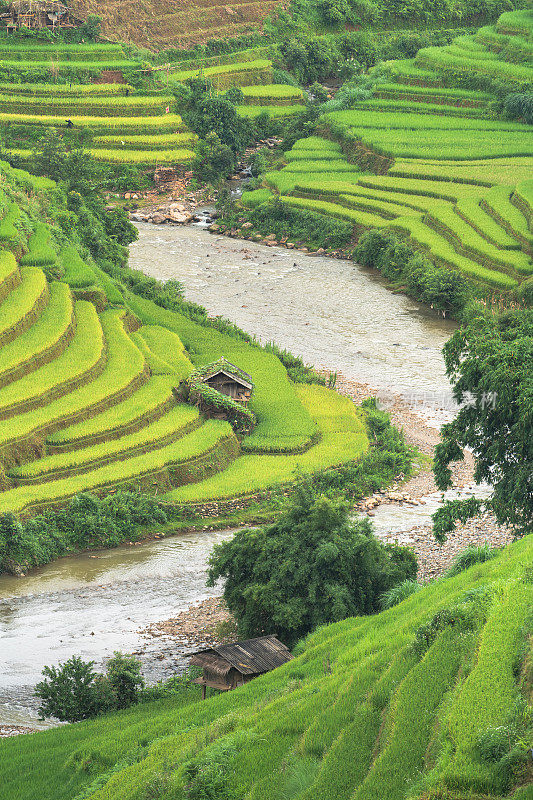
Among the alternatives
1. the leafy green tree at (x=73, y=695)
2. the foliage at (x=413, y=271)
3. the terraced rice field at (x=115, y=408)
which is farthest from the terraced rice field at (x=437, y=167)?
the leafy green tree at (x=73, y=695)

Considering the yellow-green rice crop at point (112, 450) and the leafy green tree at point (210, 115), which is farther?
the leafy green tree at point (210, 115)

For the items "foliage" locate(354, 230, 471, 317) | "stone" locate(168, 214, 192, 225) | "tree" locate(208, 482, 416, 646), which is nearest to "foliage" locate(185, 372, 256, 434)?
"tree" locate(208, 482, 416, 646)

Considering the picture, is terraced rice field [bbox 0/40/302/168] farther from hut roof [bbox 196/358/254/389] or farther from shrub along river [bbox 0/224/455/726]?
hut roof [bbox 196/358/254/389]

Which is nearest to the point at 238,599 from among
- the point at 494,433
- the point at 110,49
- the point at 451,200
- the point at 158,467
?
the point at 494,433

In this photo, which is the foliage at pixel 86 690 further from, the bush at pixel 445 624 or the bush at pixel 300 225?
the bush at pixel 300 225

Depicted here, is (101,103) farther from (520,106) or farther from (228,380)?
(228,380)

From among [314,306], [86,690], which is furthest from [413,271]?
[86,690]

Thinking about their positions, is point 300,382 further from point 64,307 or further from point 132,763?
point 132,763
